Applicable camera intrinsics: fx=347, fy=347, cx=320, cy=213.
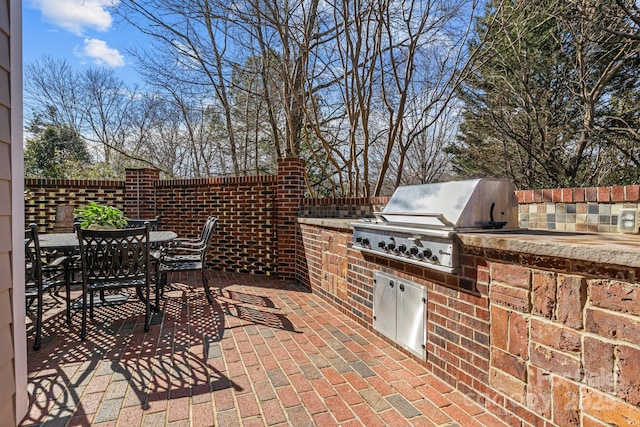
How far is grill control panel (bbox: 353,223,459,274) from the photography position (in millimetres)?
2150

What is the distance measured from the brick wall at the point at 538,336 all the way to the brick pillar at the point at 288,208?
297 cm

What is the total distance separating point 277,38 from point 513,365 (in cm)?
649

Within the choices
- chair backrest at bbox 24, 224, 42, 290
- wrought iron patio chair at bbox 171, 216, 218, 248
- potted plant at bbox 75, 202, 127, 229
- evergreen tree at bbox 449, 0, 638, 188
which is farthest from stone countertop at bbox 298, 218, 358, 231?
evergreen tree at bbox 449, 0, 638, 188

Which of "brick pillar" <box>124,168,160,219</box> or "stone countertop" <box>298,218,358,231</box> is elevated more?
"brick pillar" <box>124,168,160,219</box>

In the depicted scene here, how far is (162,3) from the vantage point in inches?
225

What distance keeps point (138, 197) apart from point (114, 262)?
12.4 ft

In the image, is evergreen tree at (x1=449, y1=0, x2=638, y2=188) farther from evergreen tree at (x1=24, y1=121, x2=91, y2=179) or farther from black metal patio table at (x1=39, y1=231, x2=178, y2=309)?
evergreen tree at (x1=24, y1=121, x2=91, y2=179)

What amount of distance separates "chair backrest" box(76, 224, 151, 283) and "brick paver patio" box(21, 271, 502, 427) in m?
0.51

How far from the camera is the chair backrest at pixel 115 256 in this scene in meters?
3.11

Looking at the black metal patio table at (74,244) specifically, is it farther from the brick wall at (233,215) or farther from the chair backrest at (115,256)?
the brick wall at (233,215)

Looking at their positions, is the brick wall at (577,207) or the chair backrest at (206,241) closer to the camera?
the brick wall at (577,207)

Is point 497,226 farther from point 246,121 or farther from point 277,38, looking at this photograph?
point 246,121

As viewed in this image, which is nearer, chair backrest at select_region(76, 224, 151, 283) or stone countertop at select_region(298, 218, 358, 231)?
chair backrest at select_region(76, 224, 151, 283)

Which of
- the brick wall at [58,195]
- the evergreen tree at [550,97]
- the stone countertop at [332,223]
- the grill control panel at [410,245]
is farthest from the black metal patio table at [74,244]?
the evergreen tree at [550,97]
